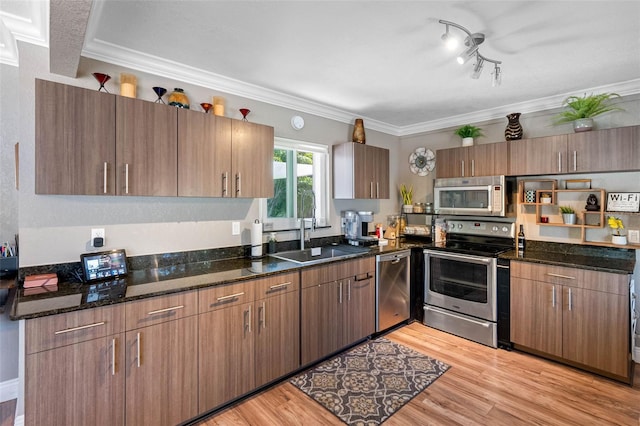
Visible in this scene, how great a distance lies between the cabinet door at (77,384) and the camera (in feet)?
5.18

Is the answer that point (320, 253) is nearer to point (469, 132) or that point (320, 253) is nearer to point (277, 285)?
point (277, 285)

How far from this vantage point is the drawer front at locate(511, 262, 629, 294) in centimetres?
256

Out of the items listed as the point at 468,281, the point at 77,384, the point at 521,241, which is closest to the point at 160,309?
the point at 77,384

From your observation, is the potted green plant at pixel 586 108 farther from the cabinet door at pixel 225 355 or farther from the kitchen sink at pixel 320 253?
the cabinet door at pixel 225 355

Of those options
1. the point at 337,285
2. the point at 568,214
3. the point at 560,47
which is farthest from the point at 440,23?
the point at 568,214

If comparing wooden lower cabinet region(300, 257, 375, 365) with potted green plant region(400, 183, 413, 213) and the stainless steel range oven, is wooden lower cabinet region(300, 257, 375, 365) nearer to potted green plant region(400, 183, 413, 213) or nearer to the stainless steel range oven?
the stainless steel range oven

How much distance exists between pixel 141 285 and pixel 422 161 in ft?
12.5

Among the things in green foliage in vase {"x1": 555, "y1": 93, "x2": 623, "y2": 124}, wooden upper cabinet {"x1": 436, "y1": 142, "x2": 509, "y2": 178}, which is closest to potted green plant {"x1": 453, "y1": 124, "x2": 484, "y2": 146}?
wooden upper cabinet {"x1": 436, "y1": 142, "x2": 509, "y2": 178}

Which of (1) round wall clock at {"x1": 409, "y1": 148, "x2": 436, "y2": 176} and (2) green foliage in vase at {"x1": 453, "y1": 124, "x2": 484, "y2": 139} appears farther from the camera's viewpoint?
(1) round wall clock at {"x1": 409, "y1": 148, "x2": 436, "y2": 176}

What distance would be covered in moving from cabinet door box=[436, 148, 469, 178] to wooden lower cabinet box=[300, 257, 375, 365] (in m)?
1.58

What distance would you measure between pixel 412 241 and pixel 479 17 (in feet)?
9.24

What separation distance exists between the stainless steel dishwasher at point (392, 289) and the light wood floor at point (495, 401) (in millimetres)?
716

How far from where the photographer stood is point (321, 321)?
111 inches

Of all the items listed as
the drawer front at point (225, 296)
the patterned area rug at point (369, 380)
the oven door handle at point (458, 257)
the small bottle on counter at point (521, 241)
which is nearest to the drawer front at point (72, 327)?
the drawer front at point (225, 296)
